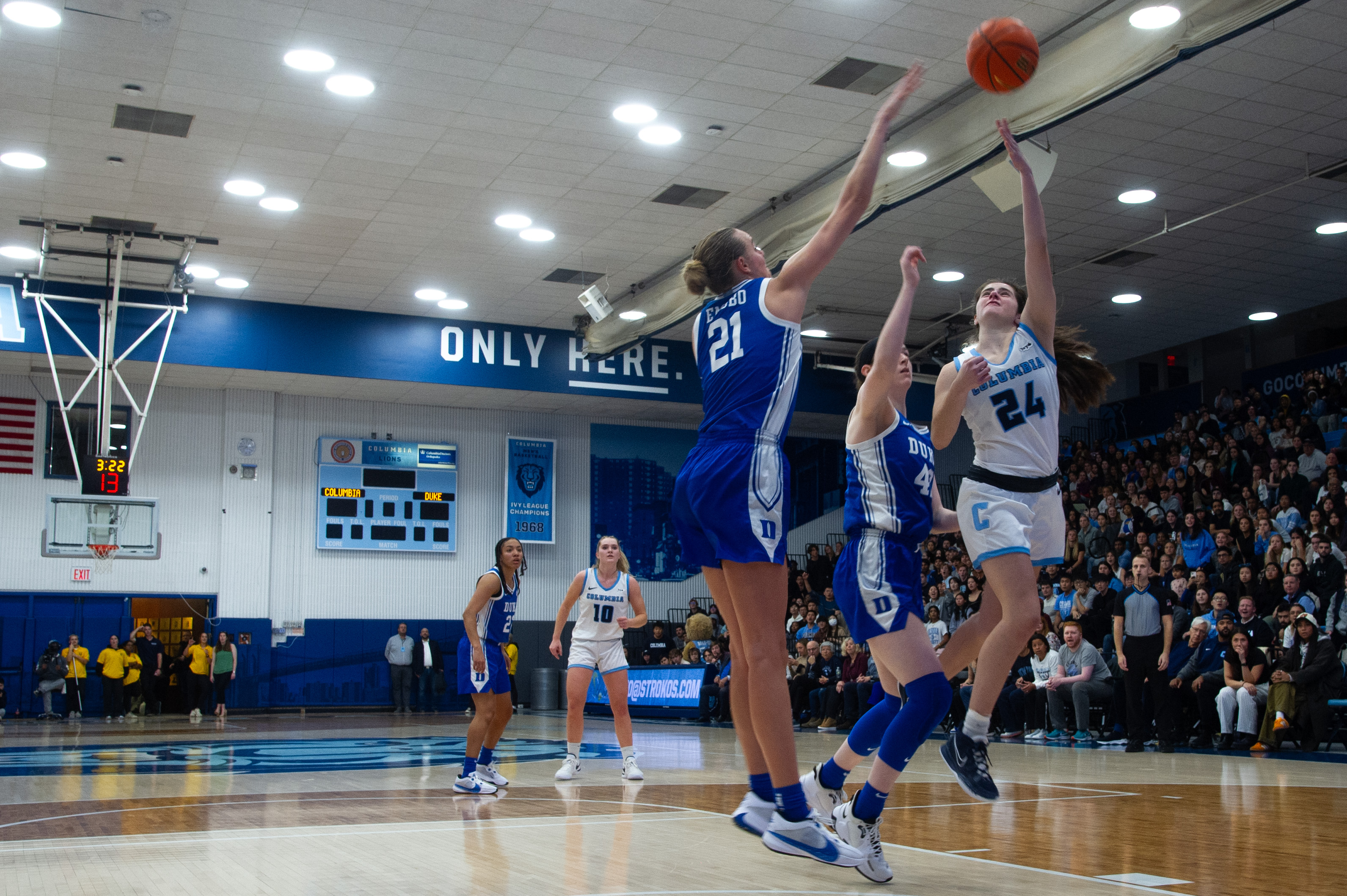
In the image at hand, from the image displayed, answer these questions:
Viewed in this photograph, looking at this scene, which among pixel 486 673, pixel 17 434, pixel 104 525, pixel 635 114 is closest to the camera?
pixel 486 673

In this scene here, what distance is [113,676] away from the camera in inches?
775

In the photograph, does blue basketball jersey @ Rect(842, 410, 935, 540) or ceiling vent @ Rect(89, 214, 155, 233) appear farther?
ceiling vent @ Rect(89, 214, 155, 233)

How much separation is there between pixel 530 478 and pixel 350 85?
12.2 meters

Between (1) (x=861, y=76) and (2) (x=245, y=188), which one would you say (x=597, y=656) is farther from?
(2) (x=245, y=188)

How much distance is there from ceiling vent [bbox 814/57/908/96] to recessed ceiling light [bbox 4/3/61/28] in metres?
6.84

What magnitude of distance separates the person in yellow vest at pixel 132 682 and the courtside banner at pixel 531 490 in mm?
6667

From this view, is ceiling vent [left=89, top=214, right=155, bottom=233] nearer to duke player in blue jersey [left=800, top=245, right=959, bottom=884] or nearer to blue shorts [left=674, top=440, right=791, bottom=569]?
duke player in blue jersey [left=800, top=245, right=959, bottom=884]

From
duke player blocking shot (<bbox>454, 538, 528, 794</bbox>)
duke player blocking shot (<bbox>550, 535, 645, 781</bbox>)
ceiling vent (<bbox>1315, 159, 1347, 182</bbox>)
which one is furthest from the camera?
ceiling vent (<bbox>1315, 159, 1347, 182</bbox>)

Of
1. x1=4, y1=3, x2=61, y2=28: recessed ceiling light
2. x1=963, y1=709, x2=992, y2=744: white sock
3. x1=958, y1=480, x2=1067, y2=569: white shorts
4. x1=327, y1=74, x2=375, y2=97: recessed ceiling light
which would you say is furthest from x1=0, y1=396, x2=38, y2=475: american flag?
x1=963, y1=709, x2=992, y2=744: white sock

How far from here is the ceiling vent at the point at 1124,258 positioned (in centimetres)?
1705

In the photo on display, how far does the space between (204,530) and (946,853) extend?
18988 mm

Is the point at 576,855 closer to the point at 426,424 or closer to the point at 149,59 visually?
the point at 149,59

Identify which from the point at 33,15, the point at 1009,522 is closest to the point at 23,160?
the point at 33,15

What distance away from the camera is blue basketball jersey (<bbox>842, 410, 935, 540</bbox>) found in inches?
179
